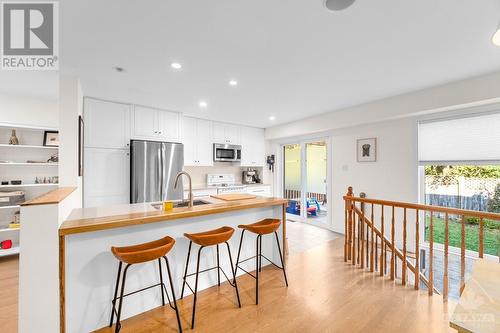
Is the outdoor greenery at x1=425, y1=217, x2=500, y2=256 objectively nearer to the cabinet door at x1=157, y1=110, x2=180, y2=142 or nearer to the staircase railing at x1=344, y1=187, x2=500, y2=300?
the staircase railing at x1=344, y1=187, x2=500, y2=300

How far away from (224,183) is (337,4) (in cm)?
465

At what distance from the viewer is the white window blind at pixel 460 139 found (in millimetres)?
2924

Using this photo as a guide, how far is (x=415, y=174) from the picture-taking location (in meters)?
3.55

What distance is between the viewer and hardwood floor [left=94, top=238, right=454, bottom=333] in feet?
5.99

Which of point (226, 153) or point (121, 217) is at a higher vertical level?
point (226, 153)

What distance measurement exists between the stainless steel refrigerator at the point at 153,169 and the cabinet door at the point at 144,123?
22 centimetres

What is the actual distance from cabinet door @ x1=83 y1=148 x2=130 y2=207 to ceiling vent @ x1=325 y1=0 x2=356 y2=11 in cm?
360

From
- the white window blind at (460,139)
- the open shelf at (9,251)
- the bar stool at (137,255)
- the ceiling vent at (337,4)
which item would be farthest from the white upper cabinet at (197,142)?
the white window blind at (460,139)

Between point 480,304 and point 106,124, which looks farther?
point 106,124

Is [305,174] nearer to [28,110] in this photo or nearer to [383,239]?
[383,239]

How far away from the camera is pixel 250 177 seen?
20.1ft

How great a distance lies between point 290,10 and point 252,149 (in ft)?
14.7

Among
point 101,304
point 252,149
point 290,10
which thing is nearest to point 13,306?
point 101,304

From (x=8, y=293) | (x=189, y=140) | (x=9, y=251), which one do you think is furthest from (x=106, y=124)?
(x=8, y=293)
